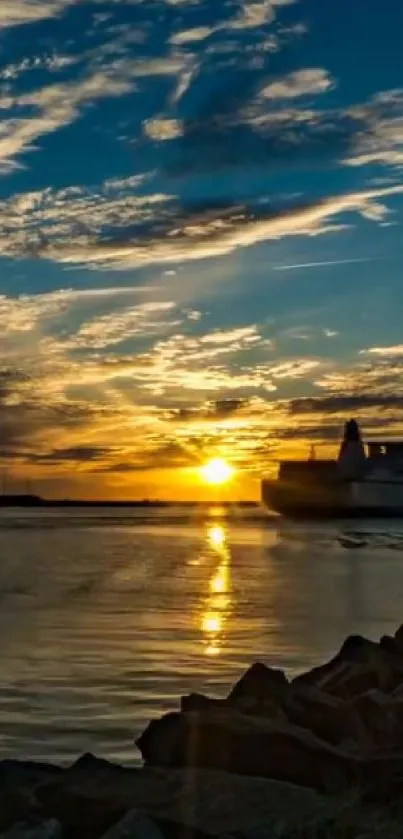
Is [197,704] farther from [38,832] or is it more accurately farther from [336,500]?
[336,500]

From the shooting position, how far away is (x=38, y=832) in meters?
6.72

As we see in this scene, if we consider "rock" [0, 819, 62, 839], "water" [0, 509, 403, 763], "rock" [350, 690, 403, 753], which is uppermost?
"rock" [350, 690, 403, 753]

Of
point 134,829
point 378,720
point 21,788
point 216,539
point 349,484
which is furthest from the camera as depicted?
point 349,484

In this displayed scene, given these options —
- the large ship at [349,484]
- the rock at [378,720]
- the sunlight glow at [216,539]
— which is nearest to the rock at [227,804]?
the rock at [378,720]

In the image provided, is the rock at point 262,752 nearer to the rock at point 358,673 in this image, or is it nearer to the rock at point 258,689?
the rock at point 258,689

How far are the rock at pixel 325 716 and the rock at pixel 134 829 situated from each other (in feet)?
9.26

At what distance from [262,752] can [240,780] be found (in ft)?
2.08

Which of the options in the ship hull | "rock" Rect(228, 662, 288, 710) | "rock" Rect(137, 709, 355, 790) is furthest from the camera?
the ship hull

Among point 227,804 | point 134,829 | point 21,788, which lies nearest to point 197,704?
point 21,788

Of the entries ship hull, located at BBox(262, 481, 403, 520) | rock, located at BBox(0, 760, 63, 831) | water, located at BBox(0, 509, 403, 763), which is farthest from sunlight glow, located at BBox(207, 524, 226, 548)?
rock, located at BBox(0, 760, 63, 831)

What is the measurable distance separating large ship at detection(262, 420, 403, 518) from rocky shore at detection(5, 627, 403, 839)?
438 feet

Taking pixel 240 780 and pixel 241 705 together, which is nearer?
pixel 240 780

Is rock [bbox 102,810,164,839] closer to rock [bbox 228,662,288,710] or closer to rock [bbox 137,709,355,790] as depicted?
rock [bbox 137,709,355,790]

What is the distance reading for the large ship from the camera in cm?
14325
